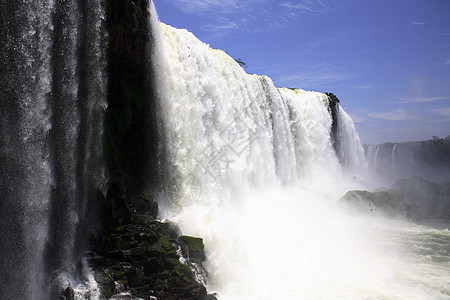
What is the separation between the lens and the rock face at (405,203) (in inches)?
607

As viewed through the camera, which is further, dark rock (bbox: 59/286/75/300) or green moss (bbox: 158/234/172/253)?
green moss (bbox: 158/234/172/253)

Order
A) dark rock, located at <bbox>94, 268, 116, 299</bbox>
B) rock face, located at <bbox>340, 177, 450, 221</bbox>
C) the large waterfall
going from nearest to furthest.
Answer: the large waterfall
dark rock, located at <bbox>94, 268, 116, 299</bbox>
rock face, located at <bbox>340, 177, 450, 221</bbox>

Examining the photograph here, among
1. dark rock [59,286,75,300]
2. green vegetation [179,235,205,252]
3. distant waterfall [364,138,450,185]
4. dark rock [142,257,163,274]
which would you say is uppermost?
distant waterfall [364,138,450,185]

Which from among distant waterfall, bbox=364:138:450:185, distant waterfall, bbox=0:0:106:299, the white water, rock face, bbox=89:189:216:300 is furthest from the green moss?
distant waterfall, bbox=364:138:450:185

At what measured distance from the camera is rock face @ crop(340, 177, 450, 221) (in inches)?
607

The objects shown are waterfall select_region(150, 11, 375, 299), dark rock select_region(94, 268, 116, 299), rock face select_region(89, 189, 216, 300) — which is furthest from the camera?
waterfall select_region(150, 11, 375, 299)

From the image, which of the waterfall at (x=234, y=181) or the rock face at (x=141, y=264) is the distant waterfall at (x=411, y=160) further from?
the rock face at (x=141, y=264)

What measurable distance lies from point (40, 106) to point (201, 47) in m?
6.17

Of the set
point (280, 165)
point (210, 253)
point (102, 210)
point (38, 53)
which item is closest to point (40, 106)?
point (38, 53)

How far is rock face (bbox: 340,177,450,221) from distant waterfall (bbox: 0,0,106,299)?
42.2 ft

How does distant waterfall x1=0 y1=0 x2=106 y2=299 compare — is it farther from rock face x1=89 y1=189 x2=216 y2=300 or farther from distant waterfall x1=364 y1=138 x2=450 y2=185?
distant waterfall x1=364 y1=138 x2=450 y2=185

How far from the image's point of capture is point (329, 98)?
75.8 feet

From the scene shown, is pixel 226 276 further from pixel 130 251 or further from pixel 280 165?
pixel 280 165

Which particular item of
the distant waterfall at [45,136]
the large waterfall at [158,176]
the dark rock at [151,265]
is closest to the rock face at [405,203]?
the large waterfall at [158,176]
